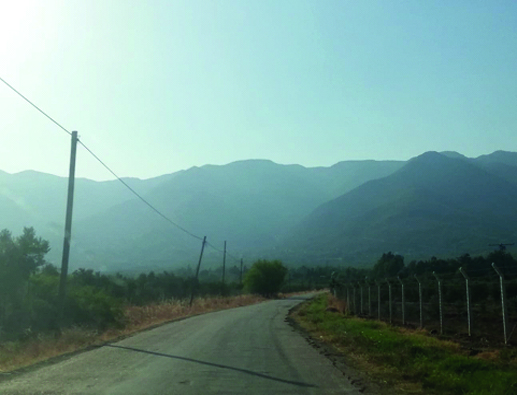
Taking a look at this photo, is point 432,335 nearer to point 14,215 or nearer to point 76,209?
point 14,215

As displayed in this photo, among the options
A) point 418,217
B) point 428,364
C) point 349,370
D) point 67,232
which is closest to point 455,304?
point 67,232

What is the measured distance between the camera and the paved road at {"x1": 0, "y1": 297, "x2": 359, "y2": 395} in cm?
1151

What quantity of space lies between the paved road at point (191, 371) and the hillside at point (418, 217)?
1990 inches

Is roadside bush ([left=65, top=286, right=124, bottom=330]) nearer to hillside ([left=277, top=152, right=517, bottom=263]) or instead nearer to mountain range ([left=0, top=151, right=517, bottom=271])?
hillside ([left=277, top=152, right=517, bottom=263])

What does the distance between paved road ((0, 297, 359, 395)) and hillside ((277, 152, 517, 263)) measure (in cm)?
5054

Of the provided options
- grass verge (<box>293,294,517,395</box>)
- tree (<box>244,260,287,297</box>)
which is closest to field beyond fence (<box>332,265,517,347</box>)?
grass verge (<box>293,294,517,395</box>)

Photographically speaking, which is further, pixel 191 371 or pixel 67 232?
pixel 67 232

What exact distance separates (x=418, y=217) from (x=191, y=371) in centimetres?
10454

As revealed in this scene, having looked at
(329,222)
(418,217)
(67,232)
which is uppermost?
(329,222)

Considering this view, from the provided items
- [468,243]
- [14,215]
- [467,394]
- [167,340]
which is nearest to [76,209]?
[14,215]

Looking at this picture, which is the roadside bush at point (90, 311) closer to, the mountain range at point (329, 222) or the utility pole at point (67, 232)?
the utility pole at point (67, 232)

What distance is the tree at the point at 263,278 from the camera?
95.1 meters

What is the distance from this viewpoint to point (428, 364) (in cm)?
1368

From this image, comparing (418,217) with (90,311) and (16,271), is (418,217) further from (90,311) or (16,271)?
(16,271)
